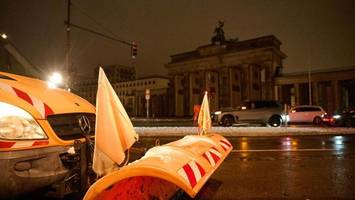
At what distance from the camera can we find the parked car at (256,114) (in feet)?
80.7

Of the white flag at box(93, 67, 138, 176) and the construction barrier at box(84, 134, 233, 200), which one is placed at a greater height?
the white flag at box(93, 67, 138, 176)

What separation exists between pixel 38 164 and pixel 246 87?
6049cm

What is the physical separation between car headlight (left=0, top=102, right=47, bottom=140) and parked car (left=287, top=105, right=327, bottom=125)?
28207 millimetres

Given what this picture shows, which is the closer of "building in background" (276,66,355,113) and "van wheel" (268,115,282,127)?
"van wheel" (268,115,282,127)

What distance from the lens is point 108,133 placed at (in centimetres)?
295

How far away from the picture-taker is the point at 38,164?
307 cm

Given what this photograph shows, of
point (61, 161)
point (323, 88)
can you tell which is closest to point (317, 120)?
point (61, 161)

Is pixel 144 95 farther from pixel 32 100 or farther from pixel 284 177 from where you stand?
pixel 32 100

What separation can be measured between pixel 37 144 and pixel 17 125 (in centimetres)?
26

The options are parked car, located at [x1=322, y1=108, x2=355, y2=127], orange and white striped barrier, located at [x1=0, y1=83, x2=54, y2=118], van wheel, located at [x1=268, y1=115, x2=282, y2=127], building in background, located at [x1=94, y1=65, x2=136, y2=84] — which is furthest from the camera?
building in background, located at [x1=94, y1=65, x2=136, y2=84]

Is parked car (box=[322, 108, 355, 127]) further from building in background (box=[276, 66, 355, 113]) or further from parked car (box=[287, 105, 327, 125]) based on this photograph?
building in background (box=[276, 66, 355, 113])

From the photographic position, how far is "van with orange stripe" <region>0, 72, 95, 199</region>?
2910 mm

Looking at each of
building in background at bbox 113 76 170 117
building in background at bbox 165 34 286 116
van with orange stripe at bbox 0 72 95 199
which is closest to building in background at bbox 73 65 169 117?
building in background at bbox 113 76 170 117

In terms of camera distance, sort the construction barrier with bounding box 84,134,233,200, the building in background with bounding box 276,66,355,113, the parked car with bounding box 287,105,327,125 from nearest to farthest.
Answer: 1. the construction barrier with bounding box 84,134,233,200
2. the parked car with bounding box 287,105,327,125
3. the building in background with bounding box 276,66,355,113
